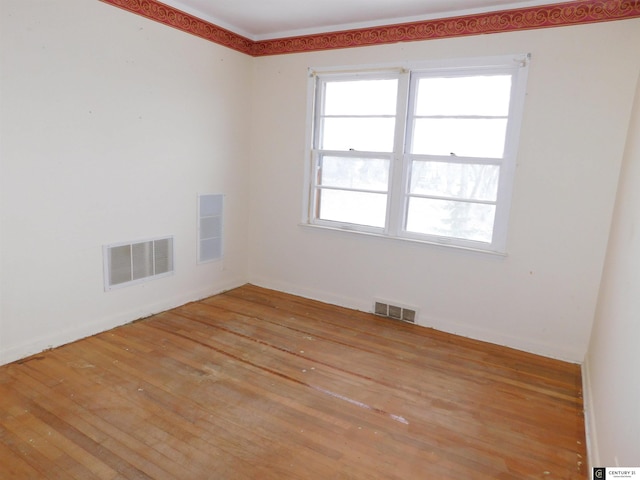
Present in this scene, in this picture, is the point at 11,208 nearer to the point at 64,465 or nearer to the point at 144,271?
the point at 144,271

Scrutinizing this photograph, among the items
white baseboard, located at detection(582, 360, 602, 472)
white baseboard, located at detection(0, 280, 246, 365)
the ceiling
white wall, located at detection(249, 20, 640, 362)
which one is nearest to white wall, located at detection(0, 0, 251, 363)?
white baseboard, located at detection(0, 280, 246, 365)

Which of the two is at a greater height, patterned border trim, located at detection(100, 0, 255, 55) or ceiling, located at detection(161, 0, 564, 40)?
ceiling, located at detection(161, 0, 564, 40)

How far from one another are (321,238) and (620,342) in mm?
2734

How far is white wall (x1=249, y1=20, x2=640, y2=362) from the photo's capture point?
113 inches

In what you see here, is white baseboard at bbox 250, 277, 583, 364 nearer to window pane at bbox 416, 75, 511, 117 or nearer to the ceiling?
window pane at bbox 416, 75, 511, 117

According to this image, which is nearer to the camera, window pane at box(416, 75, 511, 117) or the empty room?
the empty room

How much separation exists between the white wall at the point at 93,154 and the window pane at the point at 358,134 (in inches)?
41.2

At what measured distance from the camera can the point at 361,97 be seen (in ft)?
12.7

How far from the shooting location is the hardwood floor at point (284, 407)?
1936 mm

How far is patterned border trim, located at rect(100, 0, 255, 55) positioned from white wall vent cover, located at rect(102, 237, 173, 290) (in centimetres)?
183

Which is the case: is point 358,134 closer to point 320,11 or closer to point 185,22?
point 320,11

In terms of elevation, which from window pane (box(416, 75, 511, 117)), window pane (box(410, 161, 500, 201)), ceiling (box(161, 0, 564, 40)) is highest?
ceiling (box(161, 0, 564, 40))

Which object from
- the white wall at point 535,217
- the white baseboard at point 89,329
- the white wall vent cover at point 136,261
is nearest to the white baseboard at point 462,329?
the white wall at point 535,217

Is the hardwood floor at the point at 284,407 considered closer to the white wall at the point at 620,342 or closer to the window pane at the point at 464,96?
the white wall at the point at 620,342
